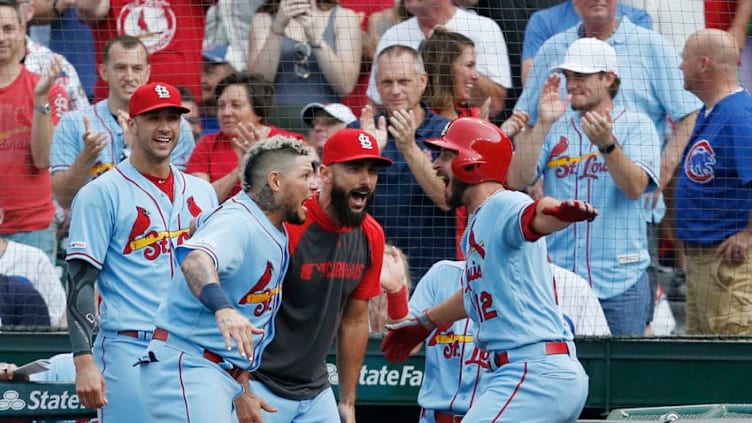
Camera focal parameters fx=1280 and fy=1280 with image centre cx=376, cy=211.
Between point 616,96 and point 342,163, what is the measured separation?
8.21 feet

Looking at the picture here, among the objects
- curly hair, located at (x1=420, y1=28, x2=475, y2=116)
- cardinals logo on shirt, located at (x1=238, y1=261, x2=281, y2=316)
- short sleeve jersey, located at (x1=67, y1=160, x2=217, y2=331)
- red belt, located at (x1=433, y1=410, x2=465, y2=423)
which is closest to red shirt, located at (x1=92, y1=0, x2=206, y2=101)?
curly hair, located at (x1=420, y1=28, x2=475, y2=116)

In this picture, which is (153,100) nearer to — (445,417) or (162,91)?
(162,91)

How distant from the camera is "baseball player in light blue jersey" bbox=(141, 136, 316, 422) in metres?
4.75

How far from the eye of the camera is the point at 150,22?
26.7 feet

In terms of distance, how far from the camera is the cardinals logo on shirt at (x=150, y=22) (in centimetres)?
807

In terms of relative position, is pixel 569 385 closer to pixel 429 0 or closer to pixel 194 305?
pixel 194 305

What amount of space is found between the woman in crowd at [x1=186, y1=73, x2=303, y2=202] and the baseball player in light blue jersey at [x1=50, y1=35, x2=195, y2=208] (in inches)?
5.0

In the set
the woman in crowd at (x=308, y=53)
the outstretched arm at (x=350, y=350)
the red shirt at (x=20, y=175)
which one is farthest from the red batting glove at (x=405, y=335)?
the red shirt at (x=20, y=175)

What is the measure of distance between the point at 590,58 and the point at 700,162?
0.84 m

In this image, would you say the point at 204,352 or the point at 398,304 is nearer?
the point at 204,352

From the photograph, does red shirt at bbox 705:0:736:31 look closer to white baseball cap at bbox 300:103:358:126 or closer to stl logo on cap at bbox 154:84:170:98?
white baseball cap at bbox 300:103:358:126

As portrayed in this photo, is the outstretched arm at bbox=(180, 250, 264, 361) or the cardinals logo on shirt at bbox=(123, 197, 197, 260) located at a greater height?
the cardinals logo on shirt at bbox=(123, 197, 197, 260)

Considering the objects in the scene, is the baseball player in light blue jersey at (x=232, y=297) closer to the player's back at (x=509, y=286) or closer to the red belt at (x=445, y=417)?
the player's back at (x=509, y=286)

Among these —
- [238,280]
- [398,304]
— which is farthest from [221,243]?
[398,304]
